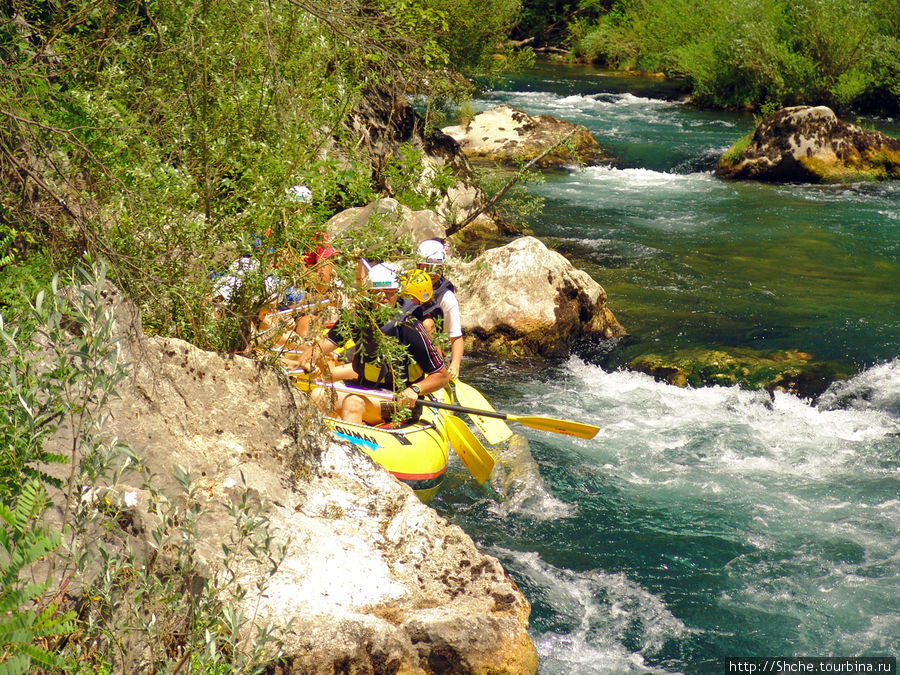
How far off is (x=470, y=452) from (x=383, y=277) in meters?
1.57

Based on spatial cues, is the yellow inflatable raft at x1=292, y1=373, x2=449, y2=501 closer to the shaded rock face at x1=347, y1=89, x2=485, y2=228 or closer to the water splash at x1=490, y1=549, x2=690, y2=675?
the water splash at x1=490, y1=549, x2=690, y2=675

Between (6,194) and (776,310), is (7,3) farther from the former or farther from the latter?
(776,310)

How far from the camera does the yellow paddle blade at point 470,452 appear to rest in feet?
18.3

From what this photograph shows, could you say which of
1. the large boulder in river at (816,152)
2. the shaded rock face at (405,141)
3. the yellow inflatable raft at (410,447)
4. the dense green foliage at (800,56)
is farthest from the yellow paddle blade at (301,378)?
the dense green foliage at (800,56)

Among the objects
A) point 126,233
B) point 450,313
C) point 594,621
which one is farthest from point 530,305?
point 126,233

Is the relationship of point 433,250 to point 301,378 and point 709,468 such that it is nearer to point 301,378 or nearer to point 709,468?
point 301,378

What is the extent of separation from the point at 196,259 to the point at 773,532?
394 cm

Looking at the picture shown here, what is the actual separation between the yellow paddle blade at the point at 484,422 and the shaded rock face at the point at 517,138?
9188 millimetres

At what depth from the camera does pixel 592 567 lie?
490cm

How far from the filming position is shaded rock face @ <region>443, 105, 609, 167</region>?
1504 centimetres

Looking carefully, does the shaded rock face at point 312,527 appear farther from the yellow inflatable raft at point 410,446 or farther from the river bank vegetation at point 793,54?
the river bank vegetation at point 793,54

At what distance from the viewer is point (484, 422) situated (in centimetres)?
607

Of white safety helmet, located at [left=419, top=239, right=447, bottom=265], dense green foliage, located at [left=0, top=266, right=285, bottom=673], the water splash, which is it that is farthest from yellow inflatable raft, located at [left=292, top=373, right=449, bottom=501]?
dense green foliage, located at [left=0, top=266, right=285, bottom=673]

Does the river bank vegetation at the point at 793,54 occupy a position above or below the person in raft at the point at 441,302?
above
